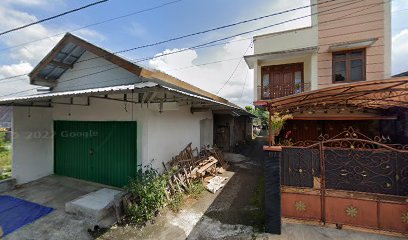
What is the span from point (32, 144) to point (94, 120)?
2900 mm

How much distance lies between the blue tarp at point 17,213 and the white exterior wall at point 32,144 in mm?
1381

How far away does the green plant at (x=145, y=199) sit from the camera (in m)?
4.72

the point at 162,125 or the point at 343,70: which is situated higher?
the point at 343,70

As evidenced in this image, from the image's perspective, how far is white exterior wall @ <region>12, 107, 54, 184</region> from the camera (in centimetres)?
698

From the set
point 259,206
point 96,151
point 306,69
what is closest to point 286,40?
point 306,69

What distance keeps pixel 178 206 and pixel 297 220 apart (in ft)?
9.78

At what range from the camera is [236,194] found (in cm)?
628

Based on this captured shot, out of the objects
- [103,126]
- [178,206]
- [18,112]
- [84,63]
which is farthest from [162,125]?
[18,112]

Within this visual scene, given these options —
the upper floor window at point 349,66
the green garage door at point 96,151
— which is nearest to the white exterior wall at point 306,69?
the upper floor window at point 349,66

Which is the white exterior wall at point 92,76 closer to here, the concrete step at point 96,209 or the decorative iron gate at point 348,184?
the concrete step at point 96,209

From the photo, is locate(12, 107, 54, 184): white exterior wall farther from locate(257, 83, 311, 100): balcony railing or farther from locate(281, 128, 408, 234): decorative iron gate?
locate(257, 83, 311, 100): balcony railing

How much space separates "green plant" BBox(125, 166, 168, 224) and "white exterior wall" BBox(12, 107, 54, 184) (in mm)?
4936

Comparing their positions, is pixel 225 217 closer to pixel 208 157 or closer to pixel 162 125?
pixel 162 125

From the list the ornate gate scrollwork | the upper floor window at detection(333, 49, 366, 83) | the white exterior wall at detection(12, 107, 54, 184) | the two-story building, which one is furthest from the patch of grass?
the white exterior wall at detection(12, 107, 54, 184)
